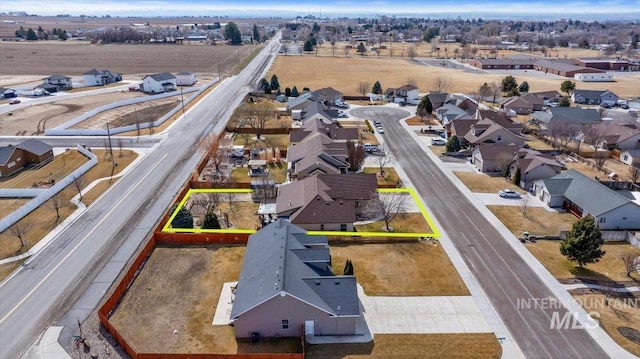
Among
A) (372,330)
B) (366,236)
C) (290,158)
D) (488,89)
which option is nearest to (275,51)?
(488,89)

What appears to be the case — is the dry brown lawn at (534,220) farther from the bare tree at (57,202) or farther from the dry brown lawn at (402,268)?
the bare tree at (57,202)

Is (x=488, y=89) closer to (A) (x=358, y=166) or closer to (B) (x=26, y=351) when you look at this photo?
(A) (x=358, y=166)

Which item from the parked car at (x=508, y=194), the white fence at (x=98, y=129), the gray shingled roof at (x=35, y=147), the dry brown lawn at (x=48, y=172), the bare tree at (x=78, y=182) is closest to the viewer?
the bare tree at (x=78, y=182)

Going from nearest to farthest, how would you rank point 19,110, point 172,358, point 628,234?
point 172,358 → point 628,234 → point 19,110

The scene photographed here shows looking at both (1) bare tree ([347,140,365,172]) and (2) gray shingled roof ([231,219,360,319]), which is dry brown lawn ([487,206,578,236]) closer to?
(1) bare tree ([347,140,365,172])

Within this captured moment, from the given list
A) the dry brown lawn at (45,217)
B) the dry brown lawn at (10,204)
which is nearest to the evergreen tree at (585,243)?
the dry brown lawn at (45,217)

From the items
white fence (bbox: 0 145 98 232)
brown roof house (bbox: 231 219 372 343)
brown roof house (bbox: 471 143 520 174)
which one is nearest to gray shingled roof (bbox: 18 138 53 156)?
white fence (bbox: 0 145 98 232)

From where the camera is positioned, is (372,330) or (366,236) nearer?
(372,330)
